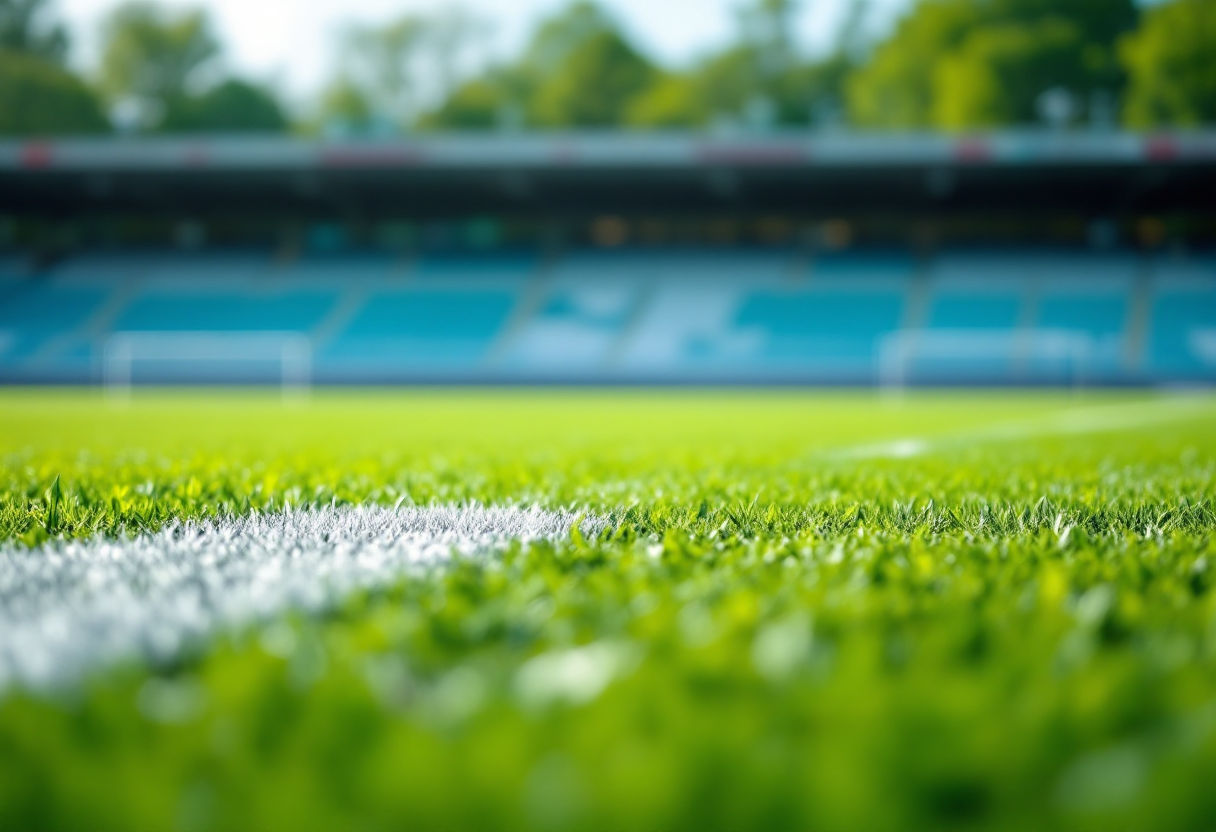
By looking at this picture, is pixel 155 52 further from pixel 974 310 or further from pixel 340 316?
pixel 974 310

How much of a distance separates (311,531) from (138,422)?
696cm

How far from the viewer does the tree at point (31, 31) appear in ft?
117

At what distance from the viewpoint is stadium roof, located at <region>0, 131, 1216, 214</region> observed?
20359 millimetres

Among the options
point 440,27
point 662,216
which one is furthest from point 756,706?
point 440,27

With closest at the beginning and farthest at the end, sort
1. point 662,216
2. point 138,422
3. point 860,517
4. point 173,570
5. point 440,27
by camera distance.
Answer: point 173,570 < point 860,517 < point 138,422 < point 662,216 < point 440,27

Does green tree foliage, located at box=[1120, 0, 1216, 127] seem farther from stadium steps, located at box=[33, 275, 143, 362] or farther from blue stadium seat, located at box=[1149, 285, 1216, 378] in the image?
stadium steps, located at box=[33, 275, 143, 362]

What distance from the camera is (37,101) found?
33.0m

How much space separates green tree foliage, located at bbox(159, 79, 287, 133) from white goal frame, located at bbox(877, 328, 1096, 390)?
25311 millimetres

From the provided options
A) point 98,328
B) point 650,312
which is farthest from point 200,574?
point 98,328

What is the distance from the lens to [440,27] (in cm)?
3678

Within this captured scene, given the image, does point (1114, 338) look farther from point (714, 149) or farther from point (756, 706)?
point (756, 706)

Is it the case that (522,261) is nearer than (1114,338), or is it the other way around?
(1114,338)

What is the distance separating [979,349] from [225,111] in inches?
1103

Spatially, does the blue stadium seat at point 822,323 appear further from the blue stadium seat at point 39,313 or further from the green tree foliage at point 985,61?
the blue stadium seat at point 39,313
